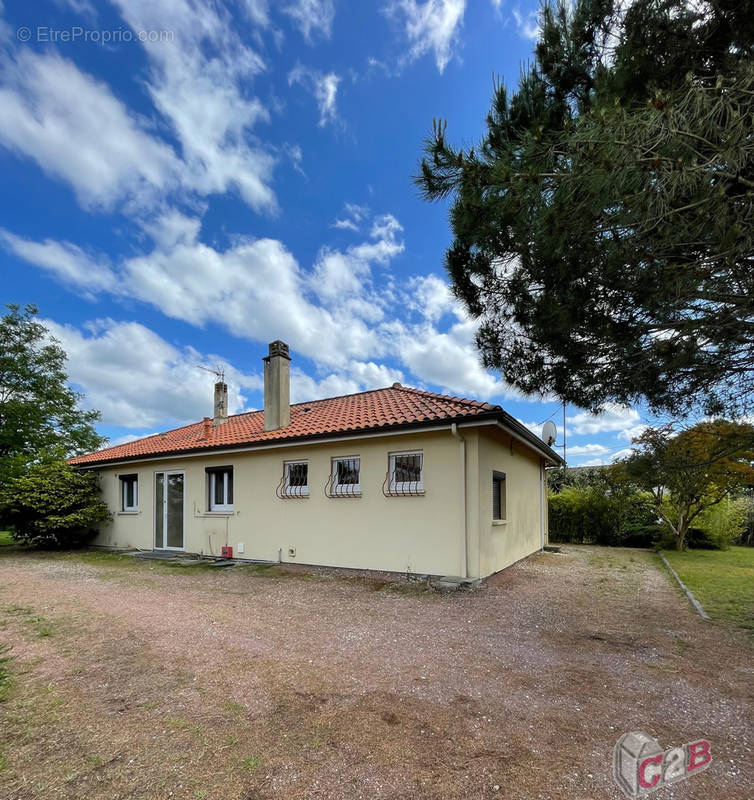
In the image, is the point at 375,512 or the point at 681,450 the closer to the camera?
the point at 681,450

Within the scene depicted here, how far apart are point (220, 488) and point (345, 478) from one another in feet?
14.1

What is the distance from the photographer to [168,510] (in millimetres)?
13039

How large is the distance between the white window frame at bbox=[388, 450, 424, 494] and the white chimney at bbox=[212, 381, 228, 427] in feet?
26.4

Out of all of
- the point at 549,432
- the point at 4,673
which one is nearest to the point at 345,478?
the point at 4,673

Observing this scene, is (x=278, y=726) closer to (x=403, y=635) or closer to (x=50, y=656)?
(x=403, y=635)

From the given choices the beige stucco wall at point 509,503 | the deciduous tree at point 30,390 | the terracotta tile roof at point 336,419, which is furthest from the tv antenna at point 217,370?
the beige stucco wall at point 509,503

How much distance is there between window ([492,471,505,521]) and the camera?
32.4ft

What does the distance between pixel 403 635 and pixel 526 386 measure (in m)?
3.83

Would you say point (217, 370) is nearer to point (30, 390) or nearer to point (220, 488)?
point (220, 488)

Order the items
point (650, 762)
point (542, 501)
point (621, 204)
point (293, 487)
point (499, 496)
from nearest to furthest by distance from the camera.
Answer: point (650, 762) < point (621, 204) < point (499, 496) < point (293, 487) < point (542, 501)

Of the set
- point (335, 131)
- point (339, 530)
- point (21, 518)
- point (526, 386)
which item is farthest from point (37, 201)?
point (526, 386)

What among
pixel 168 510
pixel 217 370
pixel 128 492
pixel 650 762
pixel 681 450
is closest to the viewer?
pixel 650 762
